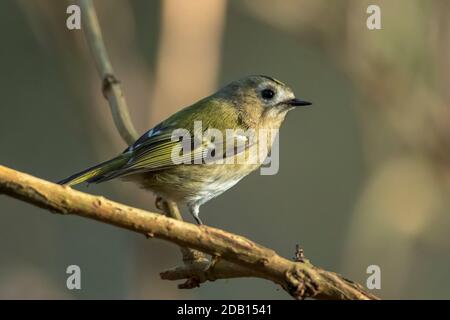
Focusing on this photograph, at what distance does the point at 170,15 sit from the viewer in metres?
3.16

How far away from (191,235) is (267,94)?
1.42m

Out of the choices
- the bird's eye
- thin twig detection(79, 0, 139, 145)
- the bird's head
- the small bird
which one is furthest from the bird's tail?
the bird's eye

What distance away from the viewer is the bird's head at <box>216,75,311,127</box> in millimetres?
2830

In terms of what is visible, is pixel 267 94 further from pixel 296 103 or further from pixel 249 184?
pixel 249 184

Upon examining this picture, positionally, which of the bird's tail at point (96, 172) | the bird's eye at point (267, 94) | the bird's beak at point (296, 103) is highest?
the bird's eye at point (267, 94)

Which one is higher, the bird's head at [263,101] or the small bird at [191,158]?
the bird's head at [263,101]

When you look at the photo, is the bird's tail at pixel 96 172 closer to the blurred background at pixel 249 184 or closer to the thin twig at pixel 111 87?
the thin twig at pixel 111 87

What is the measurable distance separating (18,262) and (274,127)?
1644 mm

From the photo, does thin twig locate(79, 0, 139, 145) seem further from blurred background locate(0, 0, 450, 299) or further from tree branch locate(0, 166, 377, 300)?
tree branch locate(0, 166, 377, 300)

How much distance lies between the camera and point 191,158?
99.3 inches

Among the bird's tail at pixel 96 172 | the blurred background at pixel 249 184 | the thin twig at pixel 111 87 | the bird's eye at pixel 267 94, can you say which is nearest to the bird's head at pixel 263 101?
the bird's eye at pixel 267 94

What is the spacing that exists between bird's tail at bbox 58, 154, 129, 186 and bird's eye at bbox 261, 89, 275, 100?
2.31 feet

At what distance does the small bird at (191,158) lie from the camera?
240 centimetres
